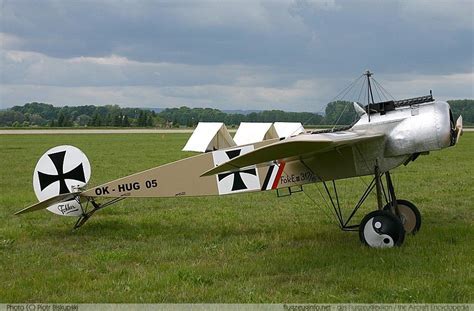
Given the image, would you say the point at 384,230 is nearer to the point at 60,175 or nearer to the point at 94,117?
the point at 60,175

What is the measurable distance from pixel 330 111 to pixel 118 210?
18.1 feet

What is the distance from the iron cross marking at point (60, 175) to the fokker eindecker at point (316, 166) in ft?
0.05

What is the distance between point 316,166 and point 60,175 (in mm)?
4311

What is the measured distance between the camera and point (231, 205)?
41.6 ft

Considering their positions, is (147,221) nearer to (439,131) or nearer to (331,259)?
(331,259)

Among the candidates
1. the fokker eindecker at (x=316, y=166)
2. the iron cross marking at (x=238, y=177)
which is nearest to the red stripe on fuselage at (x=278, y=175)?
the fokker eindecker at (x=316, y=166)

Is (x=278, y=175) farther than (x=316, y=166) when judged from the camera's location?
Yes

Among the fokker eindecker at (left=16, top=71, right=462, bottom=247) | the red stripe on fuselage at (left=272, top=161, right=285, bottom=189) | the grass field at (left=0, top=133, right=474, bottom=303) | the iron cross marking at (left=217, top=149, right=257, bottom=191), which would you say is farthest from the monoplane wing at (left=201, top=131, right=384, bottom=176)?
the iron cross marking at (left=217, top=149, right=257, bottom=191)

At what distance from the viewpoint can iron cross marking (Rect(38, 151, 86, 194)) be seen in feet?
31.4

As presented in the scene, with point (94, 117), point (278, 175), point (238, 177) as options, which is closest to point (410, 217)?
point (278, 175)

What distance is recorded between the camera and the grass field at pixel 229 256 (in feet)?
20.5

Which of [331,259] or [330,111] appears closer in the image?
[331,259]

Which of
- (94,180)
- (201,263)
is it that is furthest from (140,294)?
(94,180)

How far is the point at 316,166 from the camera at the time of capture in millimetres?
8648
